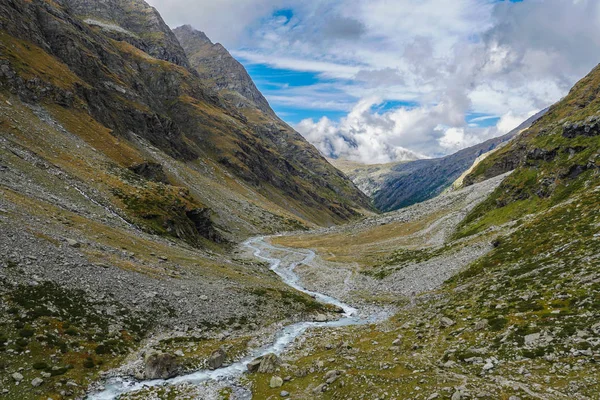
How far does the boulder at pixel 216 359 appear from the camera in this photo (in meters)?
32.4

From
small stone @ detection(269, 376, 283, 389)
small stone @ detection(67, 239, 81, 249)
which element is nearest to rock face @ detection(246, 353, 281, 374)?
small stone @ detection(269, 376, 283, 389)

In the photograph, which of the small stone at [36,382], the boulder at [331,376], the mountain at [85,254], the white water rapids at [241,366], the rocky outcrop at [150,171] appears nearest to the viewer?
the small stone at [36,382]

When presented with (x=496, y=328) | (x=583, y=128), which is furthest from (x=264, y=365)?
(x=583, y=128)

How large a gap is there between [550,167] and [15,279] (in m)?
106

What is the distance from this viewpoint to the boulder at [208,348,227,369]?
3244 centimetres

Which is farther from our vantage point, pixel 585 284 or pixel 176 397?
pixel 585 284

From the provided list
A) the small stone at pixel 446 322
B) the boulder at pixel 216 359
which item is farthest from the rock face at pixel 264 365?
the small stone at pixel 446 322

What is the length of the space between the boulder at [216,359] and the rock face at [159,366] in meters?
2.97

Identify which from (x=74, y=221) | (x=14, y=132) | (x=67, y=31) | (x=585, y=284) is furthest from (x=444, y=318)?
(x=67, y=31)

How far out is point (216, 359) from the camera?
32812 mm

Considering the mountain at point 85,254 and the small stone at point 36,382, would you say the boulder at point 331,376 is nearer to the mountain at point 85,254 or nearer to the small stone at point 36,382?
the mountain at point 85,254

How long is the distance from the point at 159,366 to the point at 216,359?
5.06m

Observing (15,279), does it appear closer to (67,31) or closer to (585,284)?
(585,284)

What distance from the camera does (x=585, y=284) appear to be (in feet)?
99.7
